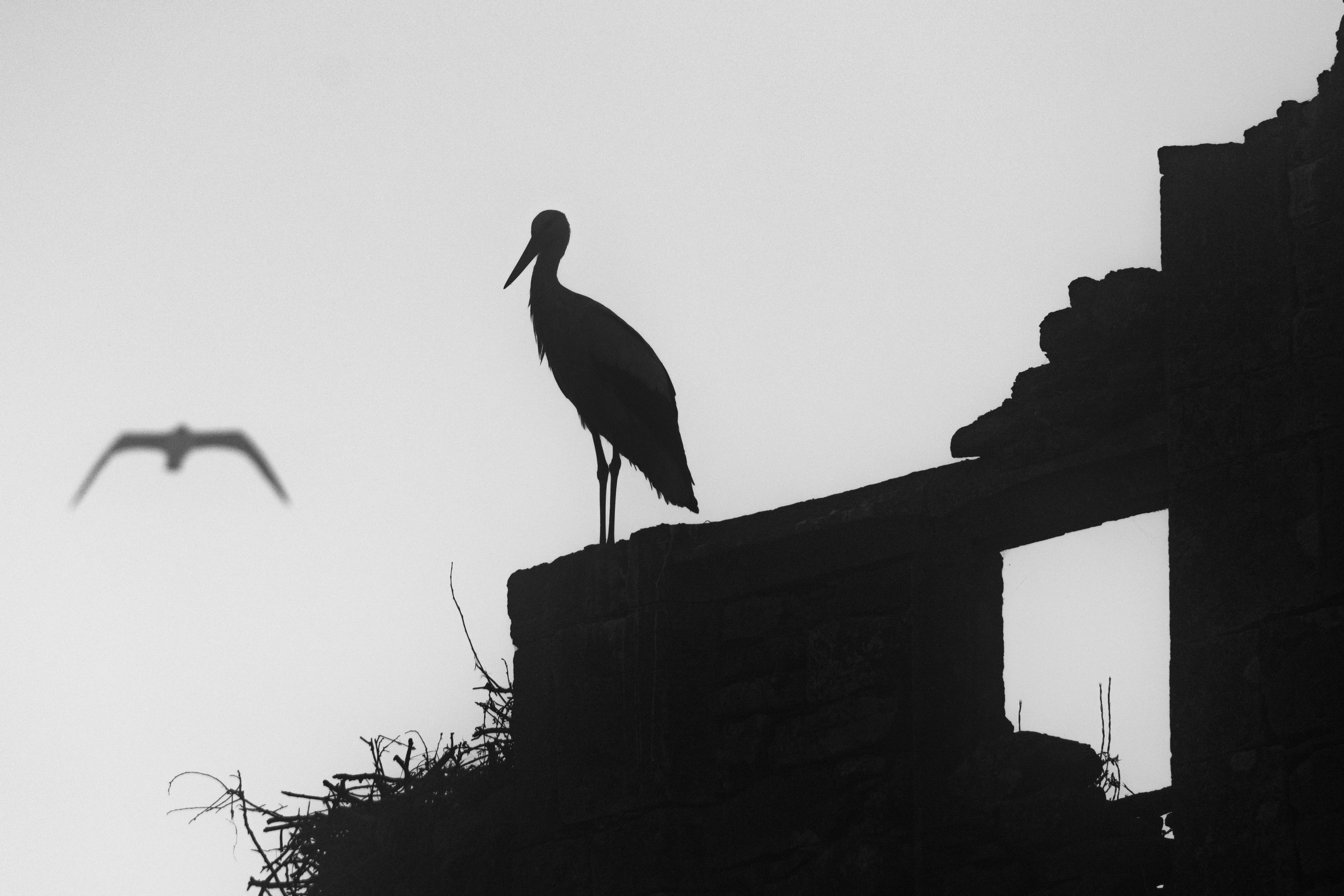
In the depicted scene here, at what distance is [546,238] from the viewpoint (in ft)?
34.3

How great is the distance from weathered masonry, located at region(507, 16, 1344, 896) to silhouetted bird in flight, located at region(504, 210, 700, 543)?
1382 mm

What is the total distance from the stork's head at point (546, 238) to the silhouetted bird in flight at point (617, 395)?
897 millimetres

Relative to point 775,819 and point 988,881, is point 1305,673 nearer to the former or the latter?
point 988,881

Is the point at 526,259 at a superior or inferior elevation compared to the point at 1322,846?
superior

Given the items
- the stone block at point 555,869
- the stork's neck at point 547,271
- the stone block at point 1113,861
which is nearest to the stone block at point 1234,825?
the stone block at point 1113,861

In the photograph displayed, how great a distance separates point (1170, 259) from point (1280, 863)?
→ 1937 mm

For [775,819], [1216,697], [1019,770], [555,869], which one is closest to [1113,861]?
[1019,770]

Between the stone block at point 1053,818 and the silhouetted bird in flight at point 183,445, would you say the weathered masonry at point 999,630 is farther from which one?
the silhouetted bird in flight at point 183,445

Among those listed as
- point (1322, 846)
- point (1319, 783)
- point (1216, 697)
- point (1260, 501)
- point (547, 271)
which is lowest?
point (1322, 846)

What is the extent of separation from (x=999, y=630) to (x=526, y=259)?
4575 millimetres

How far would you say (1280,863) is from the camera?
18.0 ft

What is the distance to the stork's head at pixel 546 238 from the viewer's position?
34.2 ft

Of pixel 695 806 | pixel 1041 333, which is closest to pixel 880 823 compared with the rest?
pixel 695 806

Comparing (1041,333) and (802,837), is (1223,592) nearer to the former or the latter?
(1041,333)
